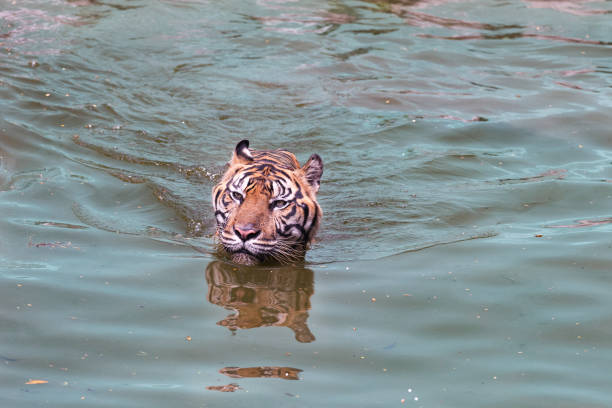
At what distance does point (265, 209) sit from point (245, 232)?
1.29 feet

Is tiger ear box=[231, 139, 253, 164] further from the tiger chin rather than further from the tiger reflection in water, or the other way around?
the tiger reflection in water

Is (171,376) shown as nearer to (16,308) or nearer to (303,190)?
(16,308)

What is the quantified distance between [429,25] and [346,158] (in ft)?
21.8

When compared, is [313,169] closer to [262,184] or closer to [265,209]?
[262,184]

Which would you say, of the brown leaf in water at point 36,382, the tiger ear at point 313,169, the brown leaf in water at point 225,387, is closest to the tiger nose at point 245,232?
the tiger ear at point 313,169

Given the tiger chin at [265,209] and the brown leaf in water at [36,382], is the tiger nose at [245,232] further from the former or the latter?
the brown leaf in water at [36,382]

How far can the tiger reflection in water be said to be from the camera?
473 centimetres

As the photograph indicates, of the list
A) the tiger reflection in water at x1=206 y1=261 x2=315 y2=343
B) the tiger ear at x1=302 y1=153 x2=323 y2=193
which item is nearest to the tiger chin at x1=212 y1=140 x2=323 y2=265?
the tiger ear at x1=302 y1=153 x2=323 y2=193

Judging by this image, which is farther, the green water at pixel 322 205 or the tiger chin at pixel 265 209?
the tiger chin at pixel 265 209

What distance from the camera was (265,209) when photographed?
575 centimetres

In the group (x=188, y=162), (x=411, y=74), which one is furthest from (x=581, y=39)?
(x=188, y=162)

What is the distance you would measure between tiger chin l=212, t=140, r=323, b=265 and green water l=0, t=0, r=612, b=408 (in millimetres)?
172

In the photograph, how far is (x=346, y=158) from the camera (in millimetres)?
8727

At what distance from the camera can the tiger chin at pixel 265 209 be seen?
5512mm
